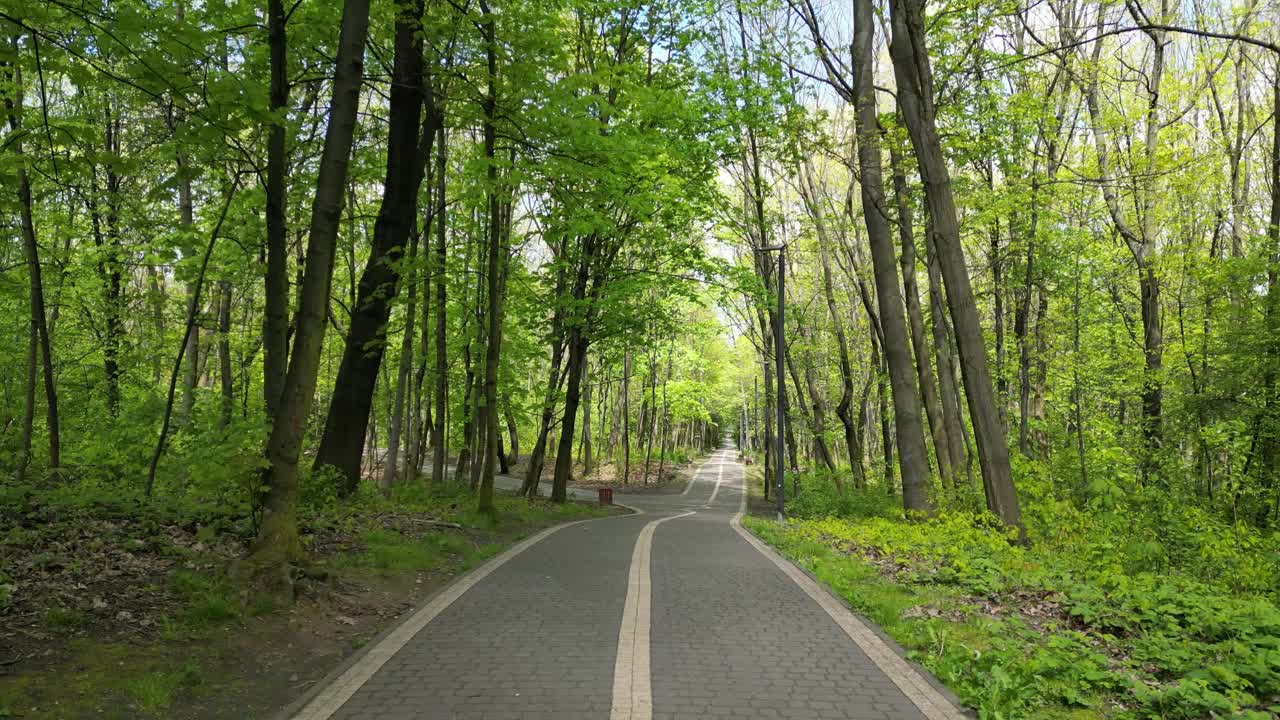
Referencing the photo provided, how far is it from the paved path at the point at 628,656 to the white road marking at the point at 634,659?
0.6 inches

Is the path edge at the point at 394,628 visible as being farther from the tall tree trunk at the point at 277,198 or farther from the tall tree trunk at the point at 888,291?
the tall tree trunk at the point at 888,291

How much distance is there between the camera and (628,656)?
5.71 m

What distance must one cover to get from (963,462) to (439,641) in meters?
12.5

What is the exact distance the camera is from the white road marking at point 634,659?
4.58 m

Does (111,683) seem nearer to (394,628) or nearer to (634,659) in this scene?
(394,628)

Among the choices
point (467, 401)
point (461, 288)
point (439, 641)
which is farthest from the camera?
point (467, 401)

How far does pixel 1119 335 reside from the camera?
2653 centimetres

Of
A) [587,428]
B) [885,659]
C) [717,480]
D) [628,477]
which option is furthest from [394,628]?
[717,480]

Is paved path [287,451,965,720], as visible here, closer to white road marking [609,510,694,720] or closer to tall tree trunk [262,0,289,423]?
white road marking [609,510,694,720]

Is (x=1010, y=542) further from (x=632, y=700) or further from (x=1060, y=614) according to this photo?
(x=632, y=700)

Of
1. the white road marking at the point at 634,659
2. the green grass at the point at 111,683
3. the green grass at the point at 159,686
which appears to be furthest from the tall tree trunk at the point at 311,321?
the white road marking at the point at 634,659

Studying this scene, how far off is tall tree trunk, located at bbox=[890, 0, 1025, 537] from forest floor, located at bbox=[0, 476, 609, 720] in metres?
8.00

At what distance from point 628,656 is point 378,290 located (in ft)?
29.6

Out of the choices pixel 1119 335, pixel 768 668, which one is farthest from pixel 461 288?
pixel 1119 335
